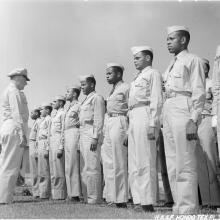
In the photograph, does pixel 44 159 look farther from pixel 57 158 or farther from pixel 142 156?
pixel 142 156

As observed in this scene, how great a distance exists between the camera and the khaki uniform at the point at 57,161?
916cm

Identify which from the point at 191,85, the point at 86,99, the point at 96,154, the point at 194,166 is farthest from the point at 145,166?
the point at 86,99

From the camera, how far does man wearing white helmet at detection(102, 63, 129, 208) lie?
6625mm

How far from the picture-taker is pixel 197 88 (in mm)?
5055

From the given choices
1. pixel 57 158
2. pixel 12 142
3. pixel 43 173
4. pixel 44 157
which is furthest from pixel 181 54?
pixel 43 173

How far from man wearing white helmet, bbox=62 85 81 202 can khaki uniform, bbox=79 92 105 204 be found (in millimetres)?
368

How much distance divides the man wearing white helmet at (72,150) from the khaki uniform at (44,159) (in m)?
1.25

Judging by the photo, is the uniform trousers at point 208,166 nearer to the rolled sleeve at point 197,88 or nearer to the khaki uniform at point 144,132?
the khaki uniform at point 144,132

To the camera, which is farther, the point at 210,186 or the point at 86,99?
the point at 86,99

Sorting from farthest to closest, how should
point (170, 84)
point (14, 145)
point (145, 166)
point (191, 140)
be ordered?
1. point (14, 145)
2. point (145, 166)
3. point (170, 84)
4. point (191, 140)

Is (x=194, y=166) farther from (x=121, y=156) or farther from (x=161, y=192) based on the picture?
(x=161, y=192)

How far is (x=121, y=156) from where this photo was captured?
6699mm

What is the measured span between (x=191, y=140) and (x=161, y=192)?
385 centimetres

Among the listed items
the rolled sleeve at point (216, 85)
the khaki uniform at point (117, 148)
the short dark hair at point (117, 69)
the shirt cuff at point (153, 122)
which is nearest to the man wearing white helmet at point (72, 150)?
the khaki uniform at point (117, 148)
